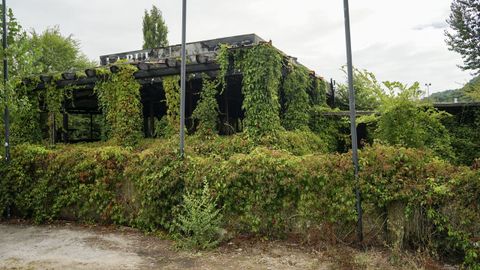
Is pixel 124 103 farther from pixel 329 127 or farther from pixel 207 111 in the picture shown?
pixel 329 127

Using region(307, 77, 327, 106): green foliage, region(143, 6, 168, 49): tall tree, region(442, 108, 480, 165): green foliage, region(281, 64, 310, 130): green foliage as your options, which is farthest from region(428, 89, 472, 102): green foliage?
region(143, 6, 168, 49): tall tree

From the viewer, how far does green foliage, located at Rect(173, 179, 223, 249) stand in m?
5.58

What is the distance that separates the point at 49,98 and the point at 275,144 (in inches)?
319

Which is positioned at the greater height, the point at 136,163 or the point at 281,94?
the point at 281,94

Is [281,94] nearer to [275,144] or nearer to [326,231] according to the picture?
[275,144]

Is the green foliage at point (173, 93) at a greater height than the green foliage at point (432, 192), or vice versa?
the green foliage at point (173, 93)

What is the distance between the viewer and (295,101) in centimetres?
1134

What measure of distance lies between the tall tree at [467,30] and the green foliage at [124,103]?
2653cm

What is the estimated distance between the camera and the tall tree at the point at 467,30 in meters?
26.8

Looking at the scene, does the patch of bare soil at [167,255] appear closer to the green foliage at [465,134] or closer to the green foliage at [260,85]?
the green foliage at [260,85]

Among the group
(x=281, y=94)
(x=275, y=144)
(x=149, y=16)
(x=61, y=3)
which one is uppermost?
(x=149, y=16)

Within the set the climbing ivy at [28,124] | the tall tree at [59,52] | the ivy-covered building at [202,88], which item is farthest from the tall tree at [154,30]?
the climbing ivy at [28,124]

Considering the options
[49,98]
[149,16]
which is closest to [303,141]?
[49,98]

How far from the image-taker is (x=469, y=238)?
4.37m
